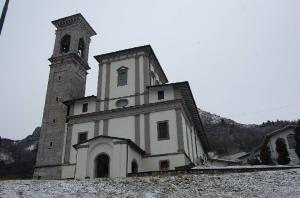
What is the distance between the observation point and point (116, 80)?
3631 cm

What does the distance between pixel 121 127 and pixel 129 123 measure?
2.85 ft

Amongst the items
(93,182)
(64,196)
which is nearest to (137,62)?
(93,182)

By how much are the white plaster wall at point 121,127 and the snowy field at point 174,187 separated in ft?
44.6

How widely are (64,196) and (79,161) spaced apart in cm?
1367

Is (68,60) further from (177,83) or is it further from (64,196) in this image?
(64,196)

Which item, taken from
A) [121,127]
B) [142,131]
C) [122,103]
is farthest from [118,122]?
[142,131]

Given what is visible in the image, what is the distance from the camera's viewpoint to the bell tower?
36.4 metres

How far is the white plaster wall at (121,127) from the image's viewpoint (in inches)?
1283

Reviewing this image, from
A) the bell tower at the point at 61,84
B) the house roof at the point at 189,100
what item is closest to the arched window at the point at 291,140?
the house roof at the point at 189,100

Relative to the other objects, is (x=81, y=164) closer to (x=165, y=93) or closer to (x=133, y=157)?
(x=133, y=157)

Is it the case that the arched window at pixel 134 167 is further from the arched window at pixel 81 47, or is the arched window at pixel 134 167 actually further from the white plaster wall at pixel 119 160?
the arched window at pixel 81 47

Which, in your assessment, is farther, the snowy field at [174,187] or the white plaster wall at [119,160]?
the white plaster wall at [119,160]

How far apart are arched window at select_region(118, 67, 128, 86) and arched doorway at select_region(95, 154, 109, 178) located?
9.25 metres

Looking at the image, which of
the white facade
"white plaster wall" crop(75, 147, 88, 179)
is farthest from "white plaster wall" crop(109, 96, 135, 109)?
"white plaster wall" crop(75, 147, 88, 179)
